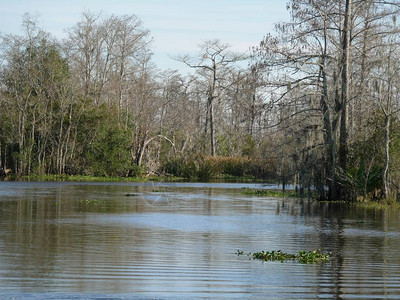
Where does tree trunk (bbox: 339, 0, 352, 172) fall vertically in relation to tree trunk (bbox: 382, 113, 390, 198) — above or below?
above

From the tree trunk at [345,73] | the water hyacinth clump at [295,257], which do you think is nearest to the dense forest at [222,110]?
the tree trunk at [345,73]

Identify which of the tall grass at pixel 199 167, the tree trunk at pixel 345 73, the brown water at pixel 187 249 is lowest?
the brown water at pixel 187 249

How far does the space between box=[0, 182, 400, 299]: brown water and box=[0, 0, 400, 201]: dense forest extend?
124 inches

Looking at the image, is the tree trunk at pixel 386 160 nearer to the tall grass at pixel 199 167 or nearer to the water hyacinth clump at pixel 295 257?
the water hyacinth clump at pixel 295 257

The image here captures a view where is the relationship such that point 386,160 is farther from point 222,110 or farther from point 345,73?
point 222,110

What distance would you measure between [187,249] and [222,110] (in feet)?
208

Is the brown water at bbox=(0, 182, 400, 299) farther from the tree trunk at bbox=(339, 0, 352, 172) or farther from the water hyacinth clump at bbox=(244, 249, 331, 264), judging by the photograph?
the tree trunk at bbox=(339, 0, 352, 172)

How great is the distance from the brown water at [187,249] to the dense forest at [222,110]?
315 cm

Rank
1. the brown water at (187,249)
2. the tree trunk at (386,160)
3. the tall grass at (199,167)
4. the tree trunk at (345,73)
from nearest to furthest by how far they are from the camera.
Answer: the brown water at (187,249) < the tree trunk at (386,160) < the tree trunk at (345,73) < the tall grass at (199,167)

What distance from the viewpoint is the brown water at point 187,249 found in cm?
1027

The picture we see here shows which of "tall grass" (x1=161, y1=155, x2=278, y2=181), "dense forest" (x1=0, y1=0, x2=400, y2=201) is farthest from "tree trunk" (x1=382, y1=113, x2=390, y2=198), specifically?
"tall grass" (x1=161, y1=155, x2=278, y2=181)

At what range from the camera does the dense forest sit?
2794 centimetres

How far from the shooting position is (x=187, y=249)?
1470 cm

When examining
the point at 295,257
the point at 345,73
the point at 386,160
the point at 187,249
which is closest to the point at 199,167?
the point at 345,73
